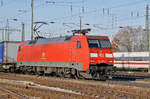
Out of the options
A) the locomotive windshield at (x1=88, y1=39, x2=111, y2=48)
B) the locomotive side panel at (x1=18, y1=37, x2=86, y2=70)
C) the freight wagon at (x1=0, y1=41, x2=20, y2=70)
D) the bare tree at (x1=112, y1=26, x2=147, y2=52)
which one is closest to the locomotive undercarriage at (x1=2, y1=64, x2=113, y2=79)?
the locomotive side panel at (x1=18, y1=37, x2=86, y2=70)

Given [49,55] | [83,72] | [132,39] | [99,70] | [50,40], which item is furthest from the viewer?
[132,39]

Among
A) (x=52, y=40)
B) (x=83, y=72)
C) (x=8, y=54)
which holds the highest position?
(x=52, y=40)

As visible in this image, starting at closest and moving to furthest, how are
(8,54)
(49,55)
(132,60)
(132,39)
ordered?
(49,55), (8,54), (132,60), (132,39)

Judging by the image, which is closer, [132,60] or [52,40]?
[52,40]

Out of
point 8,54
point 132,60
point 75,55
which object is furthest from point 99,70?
point 132,60

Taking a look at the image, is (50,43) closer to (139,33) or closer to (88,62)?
→ (88,62)

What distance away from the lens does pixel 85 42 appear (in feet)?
70.1

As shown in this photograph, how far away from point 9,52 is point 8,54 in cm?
27

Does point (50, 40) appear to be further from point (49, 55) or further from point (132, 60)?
point (132, 60)

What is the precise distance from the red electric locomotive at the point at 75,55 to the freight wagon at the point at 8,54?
5.91 metres

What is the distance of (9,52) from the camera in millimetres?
32562

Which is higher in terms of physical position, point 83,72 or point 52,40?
point 52,40

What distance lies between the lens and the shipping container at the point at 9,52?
1276 inches

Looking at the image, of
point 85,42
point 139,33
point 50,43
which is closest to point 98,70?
point 85,42
